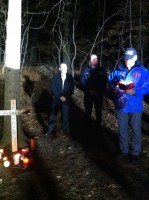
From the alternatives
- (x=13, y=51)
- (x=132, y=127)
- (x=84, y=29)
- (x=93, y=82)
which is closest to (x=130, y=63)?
(x=132, y=127)

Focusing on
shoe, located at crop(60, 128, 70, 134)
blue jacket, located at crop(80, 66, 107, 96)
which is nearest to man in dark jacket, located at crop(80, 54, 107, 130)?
blue jacket, located at crop(80, 66, 107, 96)

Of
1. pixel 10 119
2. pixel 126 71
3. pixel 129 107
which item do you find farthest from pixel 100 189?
pixel 10 119

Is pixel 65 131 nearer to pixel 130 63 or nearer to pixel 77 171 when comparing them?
pixel 77 171

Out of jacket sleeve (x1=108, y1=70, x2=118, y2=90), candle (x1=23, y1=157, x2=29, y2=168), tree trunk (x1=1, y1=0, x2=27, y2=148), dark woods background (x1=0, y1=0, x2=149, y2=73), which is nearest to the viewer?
candle (x1=23, y1=157, x2=29, y2=168)

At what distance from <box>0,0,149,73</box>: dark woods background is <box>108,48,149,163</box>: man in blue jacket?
746 cm

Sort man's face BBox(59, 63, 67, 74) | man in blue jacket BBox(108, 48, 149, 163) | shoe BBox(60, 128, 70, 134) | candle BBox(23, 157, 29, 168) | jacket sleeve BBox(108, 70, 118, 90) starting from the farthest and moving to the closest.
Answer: shoe BBox(60, 128, 70, 134), man's face BBox(59, 63, 67, 74), jacket sleeve BBox(108, 70, 118, 90), candle BBox(23, 157, 29, 168), man in blue jacket BBox(108, 48, 149, 163)

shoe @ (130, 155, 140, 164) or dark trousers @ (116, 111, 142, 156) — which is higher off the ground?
dark trousers @ (116, 111, 142, 156)

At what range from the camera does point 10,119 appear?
7.50 meters

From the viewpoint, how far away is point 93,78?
860cm

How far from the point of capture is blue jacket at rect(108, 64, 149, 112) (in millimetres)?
6203

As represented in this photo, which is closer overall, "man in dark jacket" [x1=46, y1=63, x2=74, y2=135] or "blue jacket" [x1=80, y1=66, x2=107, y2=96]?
"blue jacket" [x1=80, y1=66, x2=107, y2=96]

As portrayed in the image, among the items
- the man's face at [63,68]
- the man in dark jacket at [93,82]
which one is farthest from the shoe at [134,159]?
the man's face at [63,68]

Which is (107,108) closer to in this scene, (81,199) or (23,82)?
(23,82)

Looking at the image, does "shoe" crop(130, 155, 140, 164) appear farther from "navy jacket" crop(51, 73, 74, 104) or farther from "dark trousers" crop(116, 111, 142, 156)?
"navy jacket" crop(51, 73, 74, 104)
